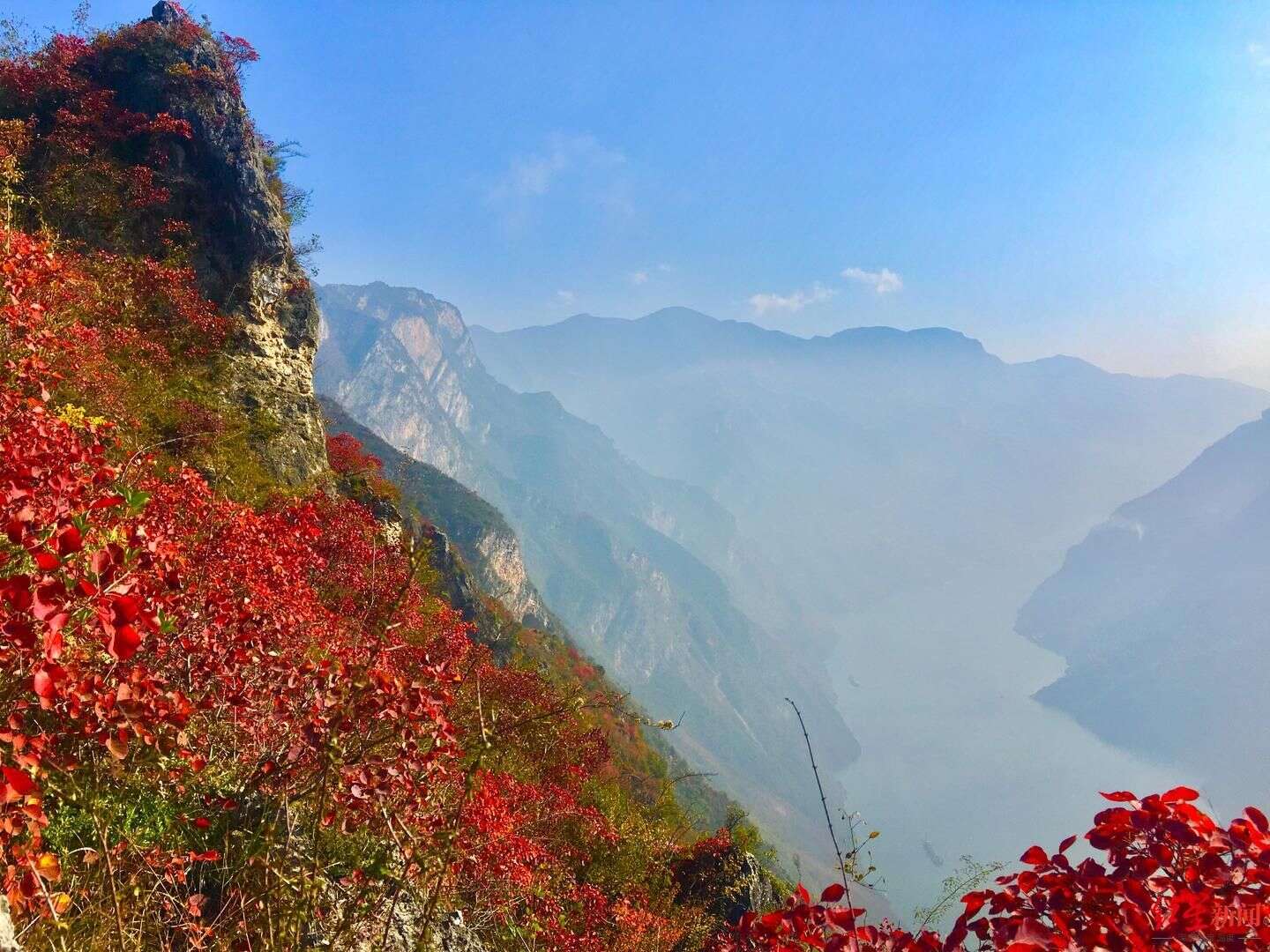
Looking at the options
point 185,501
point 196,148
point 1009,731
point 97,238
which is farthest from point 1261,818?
point 1009,731

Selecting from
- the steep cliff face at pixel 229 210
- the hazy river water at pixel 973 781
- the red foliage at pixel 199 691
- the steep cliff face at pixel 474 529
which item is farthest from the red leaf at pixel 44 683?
the hazy river water at pixel 973 781

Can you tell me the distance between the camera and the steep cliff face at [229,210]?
16281 mm

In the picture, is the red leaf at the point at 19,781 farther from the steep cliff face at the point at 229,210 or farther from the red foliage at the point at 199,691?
the steep cliff face at the point at 229,210

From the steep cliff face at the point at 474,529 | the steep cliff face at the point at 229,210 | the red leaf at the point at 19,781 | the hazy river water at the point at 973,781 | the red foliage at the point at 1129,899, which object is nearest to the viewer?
the red leaf at the point at 19,781

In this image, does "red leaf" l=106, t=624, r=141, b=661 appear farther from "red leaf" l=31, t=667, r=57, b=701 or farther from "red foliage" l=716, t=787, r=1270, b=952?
"red foliage" l=716, t=787, r=1270, b=952

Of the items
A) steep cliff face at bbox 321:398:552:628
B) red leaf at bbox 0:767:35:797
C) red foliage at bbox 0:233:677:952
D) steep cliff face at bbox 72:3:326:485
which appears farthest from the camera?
steep cliff face at bbox 321:398:552:628

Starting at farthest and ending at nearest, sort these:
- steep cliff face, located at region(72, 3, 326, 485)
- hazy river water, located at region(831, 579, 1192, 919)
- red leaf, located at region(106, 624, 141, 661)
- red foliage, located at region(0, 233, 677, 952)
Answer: hazy river water, located at region(831, 579, 1192, 919) < steep cliff face, located at region(72, 3, 326, 485) < red foliage, located at region(0, 233, 677, 952) < red leaf, located at region(106, 624, 141, 661)

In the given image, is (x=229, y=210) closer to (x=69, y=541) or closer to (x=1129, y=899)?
(x=69, y=541)

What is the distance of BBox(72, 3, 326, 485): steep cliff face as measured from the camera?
53.4 ft

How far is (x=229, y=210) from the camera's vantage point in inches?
664

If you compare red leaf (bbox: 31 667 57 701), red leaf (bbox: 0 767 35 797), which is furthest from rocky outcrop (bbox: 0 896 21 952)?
red leaf (bbox: 31 667 57 701)

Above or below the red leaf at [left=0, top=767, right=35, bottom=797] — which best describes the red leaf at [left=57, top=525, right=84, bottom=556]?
above

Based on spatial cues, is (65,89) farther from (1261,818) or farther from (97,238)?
(1261,818)

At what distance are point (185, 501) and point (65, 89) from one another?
53.9ft
